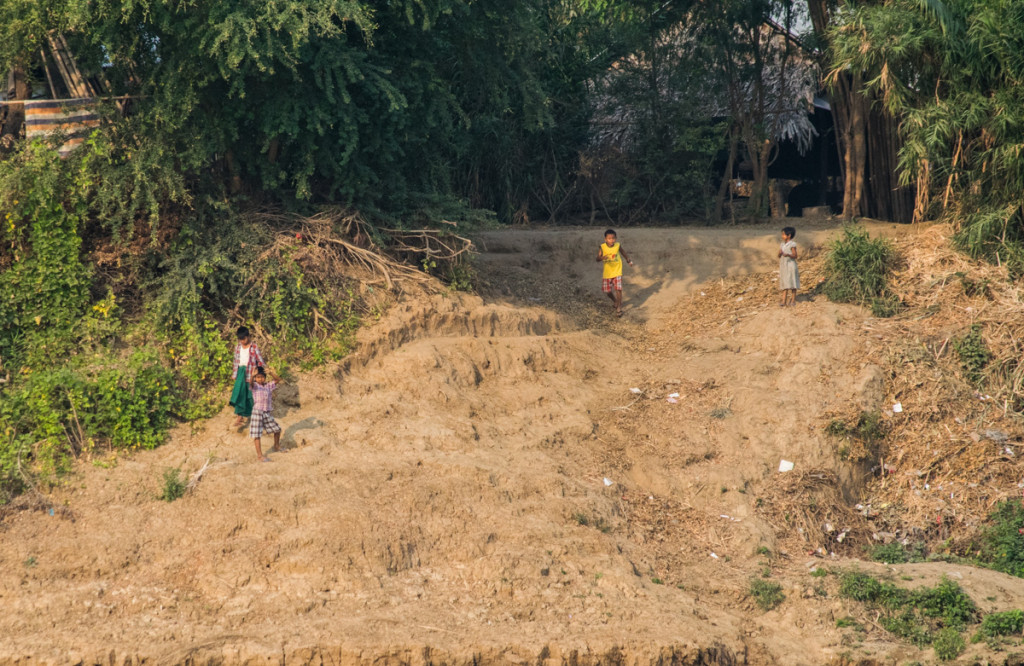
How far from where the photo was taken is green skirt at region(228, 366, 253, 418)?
8664 millimetres

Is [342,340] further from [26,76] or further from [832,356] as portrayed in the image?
[832,356]

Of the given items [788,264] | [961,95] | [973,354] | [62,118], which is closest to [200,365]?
[62,118]

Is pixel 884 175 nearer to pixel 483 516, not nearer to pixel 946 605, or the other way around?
pixel 946 605

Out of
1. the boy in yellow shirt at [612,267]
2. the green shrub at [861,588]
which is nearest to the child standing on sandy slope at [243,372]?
the boy in yellow shirt at [612,267]

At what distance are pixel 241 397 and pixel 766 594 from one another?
445 cm

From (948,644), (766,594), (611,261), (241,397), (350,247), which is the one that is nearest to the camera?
(948,644)

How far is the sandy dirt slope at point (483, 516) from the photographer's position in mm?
7355

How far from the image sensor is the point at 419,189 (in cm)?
1145

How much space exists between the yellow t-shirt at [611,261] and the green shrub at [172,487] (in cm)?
573

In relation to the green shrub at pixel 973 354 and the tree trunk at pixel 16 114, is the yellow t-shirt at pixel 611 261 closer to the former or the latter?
the green shrub at pixel 973 354

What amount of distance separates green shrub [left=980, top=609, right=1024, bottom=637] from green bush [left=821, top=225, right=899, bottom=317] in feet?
13.1

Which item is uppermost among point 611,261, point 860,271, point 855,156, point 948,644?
point 855,156

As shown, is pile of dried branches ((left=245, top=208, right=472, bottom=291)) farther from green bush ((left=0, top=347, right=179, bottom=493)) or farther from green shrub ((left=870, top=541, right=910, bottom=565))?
green shrub ((left=870, top=541, right=910, bottom=565))

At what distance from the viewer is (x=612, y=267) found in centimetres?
1230
